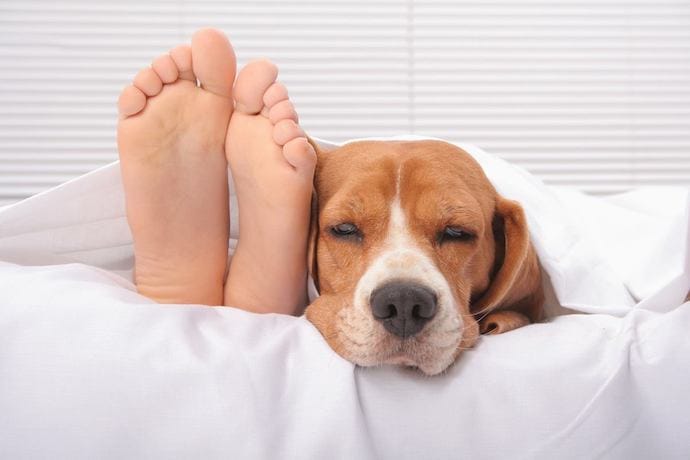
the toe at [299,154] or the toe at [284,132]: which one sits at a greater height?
the toe at [284,132]

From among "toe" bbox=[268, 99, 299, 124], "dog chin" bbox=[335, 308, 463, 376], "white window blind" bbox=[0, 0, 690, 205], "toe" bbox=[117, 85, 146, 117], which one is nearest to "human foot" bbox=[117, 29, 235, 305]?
"toe" bbox=[117, 85, 146, 117]

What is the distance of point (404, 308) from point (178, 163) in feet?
1.83

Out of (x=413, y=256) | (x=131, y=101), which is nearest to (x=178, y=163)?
(x=131, y=101)

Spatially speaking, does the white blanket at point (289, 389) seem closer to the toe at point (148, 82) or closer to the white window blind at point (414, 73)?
the toe at point (148, 82)

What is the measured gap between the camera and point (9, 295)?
1205 mm

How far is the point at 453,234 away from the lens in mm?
1490

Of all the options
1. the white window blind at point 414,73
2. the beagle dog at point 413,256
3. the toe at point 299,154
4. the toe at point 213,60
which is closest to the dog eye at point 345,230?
the beagle dog at point 413,256

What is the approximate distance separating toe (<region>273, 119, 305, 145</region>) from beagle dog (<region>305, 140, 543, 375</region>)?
0.52 ft

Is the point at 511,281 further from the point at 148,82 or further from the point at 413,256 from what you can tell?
the point at 148,82

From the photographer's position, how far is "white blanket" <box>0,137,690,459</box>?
3.46 feet

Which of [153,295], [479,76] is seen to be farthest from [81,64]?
[153,295]

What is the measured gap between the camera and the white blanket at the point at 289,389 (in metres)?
1.06

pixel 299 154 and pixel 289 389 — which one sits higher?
pixel 299 154

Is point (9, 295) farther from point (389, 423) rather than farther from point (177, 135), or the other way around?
point (389, 423)
